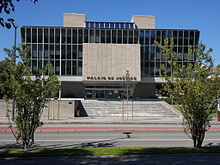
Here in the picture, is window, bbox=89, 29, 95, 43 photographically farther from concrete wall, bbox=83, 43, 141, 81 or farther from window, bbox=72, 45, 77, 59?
window, bbox=72, 45, 77, 59

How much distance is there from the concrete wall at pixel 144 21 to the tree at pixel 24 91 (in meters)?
66.4

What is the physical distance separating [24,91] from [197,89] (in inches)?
246

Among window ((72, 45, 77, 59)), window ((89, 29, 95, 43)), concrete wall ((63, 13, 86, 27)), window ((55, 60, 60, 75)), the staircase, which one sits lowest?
the staircase

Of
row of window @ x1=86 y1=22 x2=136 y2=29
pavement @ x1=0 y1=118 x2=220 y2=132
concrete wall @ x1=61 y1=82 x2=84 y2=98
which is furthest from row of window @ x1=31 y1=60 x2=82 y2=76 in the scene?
pavement @ x1=0 y1=118 x2=220 y2=132

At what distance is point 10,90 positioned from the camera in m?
9.18

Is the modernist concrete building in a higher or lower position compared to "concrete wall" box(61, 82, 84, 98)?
higher

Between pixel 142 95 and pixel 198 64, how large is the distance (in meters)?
51.0

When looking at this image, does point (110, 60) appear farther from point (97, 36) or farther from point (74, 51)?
point (74, 51)

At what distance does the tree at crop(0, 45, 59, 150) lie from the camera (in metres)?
9.02

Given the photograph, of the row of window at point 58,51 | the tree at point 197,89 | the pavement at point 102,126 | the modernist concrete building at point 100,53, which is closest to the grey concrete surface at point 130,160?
the tree at point 197,89

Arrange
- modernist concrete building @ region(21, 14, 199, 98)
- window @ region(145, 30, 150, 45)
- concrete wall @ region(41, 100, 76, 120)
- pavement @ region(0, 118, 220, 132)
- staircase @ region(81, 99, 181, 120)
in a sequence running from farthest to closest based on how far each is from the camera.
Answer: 1. window @ region(145, 30, 150, 45)
2. modernist concrete building @ region(21, 14, 199, 98)
3. staircase @ region(81, 99, 181, 120)
4. concrete wall @ region(41, 100, 76, 120)
5. pavement @ region(0, 118, 220, 132)

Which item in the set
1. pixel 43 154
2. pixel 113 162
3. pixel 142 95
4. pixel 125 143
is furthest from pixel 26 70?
pixel 142 95

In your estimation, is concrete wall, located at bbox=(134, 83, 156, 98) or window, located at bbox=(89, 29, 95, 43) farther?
concrete wall, located at bbox=(134, 83, 156, 98)

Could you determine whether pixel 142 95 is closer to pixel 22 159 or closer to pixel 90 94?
pixel 90 94
